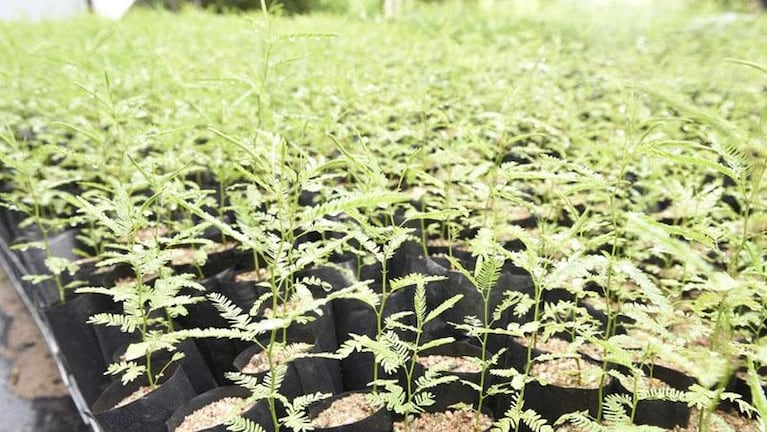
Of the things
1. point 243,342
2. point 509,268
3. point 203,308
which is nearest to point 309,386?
point 243,342

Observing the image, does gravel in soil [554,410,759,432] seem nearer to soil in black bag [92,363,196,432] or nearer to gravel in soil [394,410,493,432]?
gravel in soil [394,410,493,432]

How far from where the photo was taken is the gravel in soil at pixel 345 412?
1.42 m

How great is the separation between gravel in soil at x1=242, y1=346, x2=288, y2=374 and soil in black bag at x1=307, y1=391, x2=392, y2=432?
16 cm

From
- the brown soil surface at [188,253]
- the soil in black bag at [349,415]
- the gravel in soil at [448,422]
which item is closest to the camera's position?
the soil in black bag at [349,415]

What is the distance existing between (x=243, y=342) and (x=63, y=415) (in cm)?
92

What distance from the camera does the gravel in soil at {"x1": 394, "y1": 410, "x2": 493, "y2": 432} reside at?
1476 mm

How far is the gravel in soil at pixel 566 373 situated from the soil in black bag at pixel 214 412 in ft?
2.33

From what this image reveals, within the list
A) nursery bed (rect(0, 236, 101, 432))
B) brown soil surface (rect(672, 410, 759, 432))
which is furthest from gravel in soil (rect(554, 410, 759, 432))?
nursery bed (rect(0, 236, 101, 432))

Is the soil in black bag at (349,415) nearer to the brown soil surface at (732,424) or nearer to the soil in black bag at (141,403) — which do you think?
the soil in black bag at (141,403)

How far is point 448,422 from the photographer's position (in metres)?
1.52

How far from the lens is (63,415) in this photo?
2268 millimetres

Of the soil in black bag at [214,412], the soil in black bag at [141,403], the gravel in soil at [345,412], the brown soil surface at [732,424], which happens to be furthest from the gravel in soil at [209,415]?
the brown soil surface at [732,424]

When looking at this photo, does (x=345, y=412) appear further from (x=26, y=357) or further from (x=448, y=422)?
(x=26, y=357)

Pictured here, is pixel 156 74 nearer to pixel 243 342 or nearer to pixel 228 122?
pixel 228 122
